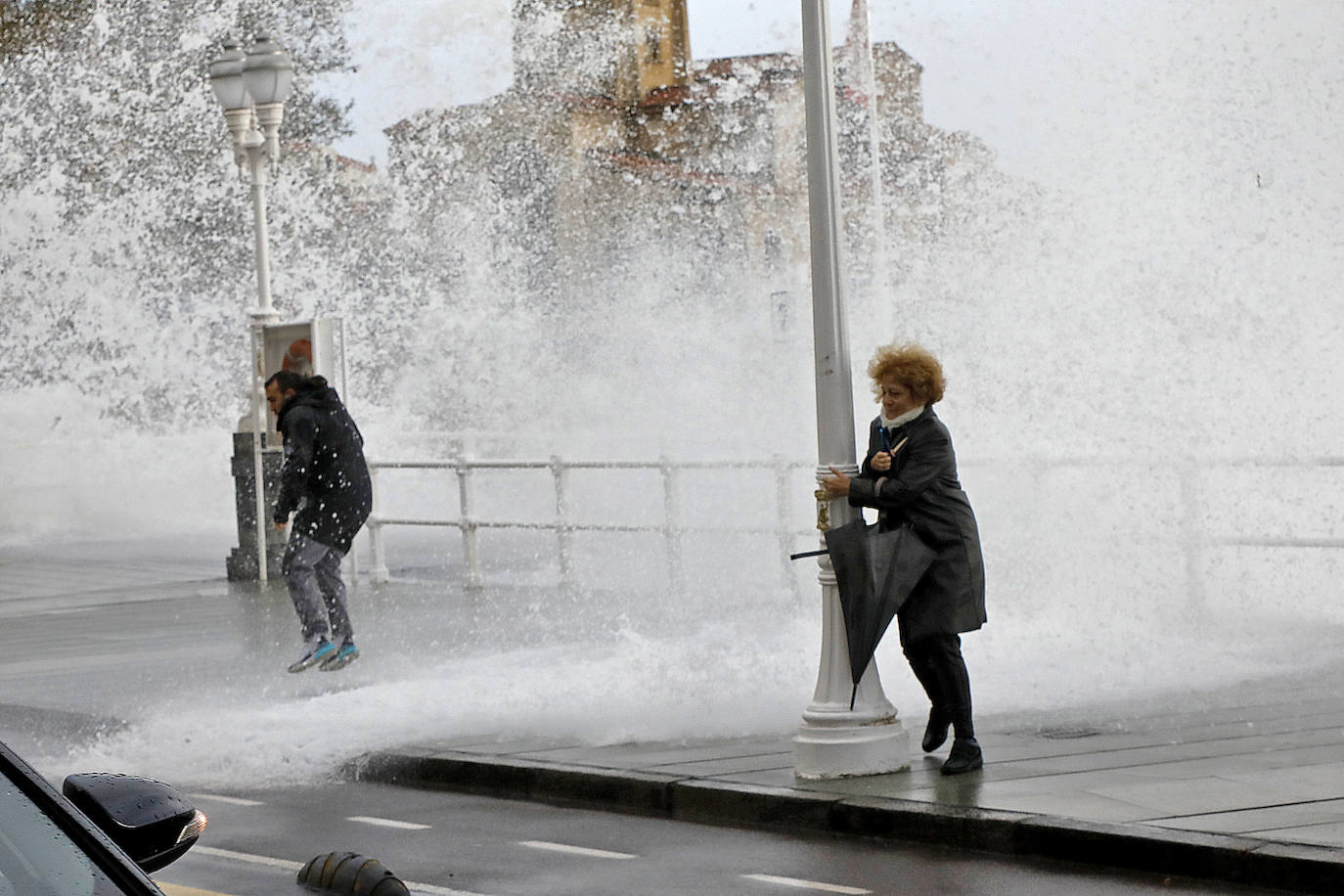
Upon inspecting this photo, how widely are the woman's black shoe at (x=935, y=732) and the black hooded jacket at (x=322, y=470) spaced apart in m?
4.40

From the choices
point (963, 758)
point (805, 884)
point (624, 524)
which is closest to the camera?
point (805, 884)

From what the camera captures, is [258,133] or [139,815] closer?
[139,815]

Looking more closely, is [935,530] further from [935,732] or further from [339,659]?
[339,659]

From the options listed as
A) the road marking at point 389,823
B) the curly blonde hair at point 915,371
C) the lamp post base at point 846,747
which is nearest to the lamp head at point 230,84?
the curly blonde hair at point 915,371

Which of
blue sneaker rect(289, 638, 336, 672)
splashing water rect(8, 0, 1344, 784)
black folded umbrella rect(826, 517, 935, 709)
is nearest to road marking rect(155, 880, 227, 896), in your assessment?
splashing water rect(8, 0, 1344, 784)

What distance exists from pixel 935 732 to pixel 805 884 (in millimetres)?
1749

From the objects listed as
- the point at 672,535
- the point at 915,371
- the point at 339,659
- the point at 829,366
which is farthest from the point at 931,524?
the point at 672,535

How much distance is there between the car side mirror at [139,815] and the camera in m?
2.95

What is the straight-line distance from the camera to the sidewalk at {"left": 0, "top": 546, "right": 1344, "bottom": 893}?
6.06 meters

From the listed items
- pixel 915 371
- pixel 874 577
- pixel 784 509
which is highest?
pixel 915 371

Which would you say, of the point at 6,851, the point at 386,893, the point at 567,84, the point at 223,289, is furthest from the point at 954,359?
the point at 567,84

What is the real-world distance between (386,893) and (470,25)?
40543 millimetres

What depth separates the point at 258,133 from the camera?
754 inches

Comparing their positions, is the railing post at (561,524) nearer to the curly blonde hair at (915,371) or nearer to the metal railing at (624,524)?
the metal railing at (624,524)
